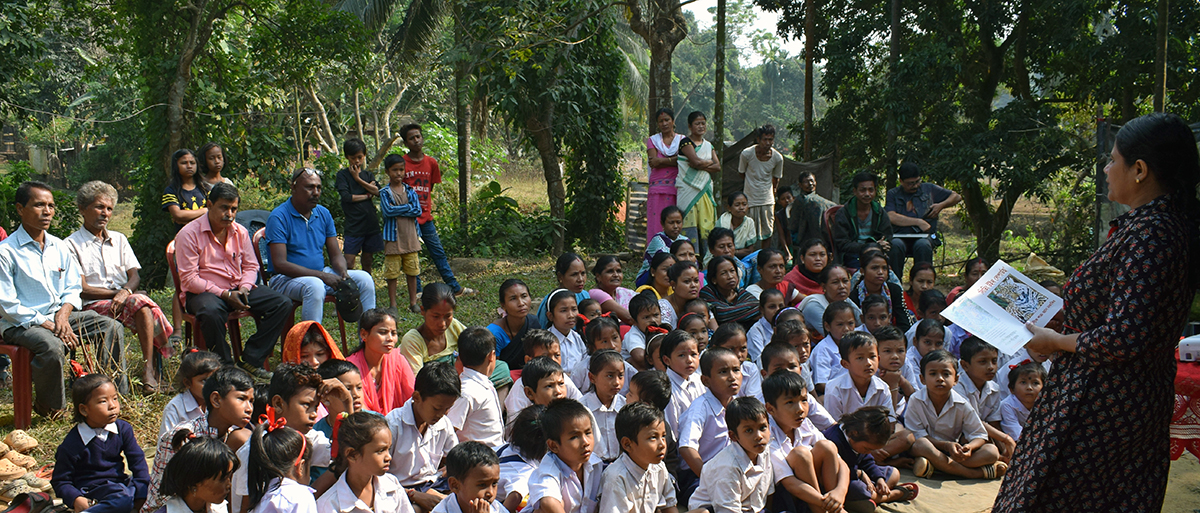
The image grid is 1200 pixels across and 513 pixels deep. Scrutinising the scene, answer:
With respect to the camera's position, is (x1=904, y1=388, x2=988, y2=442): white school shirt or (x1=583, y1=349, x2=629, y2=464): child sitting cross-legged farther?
(x1=904, y1=388, x2=988, y2=442): white school shirt

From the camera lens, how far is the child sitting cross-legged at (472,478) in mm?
2895

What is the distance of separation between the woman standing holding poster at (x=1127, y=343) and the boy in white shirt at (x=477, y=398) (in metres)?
2.18

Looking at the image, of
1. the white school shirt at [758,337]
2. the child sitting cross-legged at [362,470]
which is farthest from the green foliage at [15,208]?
the white school shirt at [758,337]

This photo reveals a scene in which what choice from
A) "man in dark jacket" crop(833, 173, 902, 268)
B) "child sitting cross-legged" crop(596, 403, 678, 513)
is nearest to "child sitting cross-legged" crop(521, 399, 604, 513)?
"child sitting cross-legged" crop(596, 403, 678, 513)

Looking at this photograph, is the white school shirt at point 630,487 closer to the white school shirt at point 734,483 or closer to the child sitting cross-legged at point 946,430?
the white school shirt at point 734,483

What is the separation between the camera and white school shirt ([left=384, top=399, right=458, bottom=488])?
346 cm

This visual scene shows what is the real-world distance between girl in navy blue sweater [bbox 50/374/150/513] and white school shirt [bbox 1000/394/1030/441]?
159 inches

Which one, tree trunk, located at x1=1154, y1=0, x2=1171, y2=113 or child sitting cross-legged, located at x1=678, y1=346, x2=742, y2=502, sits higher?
tree trunk, located at x1=1154, y1=0, x2=1171, y2=113

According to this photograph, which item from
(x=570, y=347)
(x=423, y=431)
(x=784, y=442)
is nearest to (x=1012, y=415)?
(x=784, y=442)

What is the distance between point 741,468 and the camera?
11.1ft

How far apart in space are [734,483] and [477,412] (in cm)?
116

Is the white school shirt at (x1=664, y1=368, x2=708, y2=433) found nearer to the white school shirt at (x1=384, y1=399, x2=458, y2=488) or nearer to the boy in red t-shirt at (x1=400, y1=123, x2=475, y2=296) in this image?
the white school shirt at (x1=384, y1=399, x2=458, y2=488)

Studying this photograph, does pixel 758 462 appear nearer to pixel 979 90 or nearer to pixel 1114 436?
pixel 1114 436

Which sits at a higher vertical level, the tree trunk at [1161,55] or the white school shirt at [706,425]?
the tree trunk at [1161,55]
